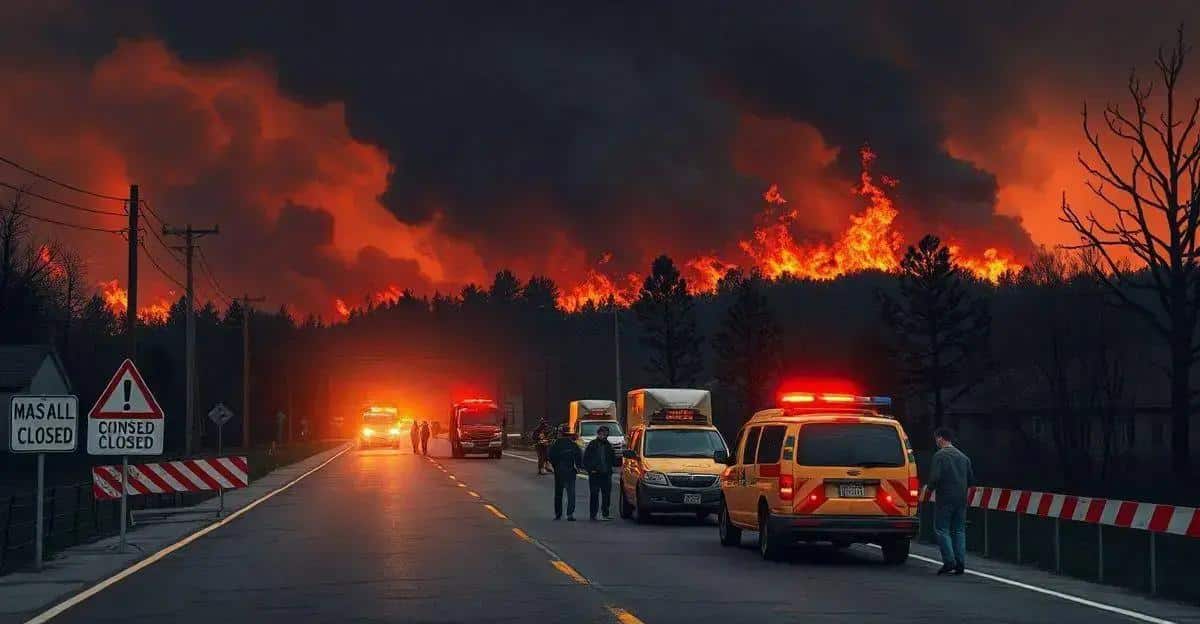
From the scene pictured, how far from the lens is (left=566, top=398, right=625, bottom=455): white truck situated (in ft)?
191

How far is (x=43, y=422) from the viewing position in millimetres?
18531

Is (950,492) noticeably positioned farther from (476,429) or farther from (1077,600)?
(476,429)

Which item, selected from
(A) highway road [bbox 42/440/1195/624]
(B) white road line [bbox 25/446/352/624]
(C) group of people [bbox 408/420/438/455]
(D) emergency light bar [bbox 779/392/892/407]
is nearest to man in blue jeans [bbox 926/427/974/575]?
(A) highway road [bbox 42/440/1195/624]

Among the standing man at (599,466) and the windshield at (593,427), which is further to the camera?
the windshield at (593,427)

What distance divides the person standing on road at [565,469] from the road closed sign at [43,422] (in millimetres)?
11766

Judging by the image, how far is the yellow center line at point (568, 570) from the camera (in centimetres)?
1709

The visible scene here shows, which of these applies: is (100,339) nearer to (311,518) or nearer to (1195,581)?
(311,518)

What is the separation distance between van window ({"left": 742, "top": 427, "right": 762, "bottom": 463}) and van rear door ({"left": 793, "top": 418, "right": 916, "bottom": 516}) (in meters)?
1.86

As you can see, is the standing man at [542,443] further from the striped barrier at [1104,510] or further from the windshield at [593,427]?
the striped barrier at [1104,510]

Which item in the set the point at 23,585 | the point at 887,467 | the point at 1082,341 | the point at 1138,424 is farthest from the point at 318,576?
the point at 1138,424

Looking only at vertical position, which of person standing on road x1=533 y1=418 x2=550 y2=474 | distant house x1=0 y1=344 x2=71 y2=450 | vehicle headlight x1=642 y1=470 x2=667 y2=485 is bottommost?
vehicle headlight x1=642 y1=470 x2=667 y2=485

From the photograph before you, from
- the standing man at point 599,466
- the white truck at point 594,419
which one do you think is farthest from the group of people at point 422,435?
the standing man at point 599,466

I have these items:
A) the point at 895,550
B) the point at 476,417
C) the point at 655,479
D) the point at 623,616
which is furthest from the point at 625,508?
the point at 476,417

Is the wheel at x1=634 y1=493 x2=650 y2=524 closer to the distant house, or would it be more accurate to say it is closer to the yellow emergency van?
the yellow emergency van
